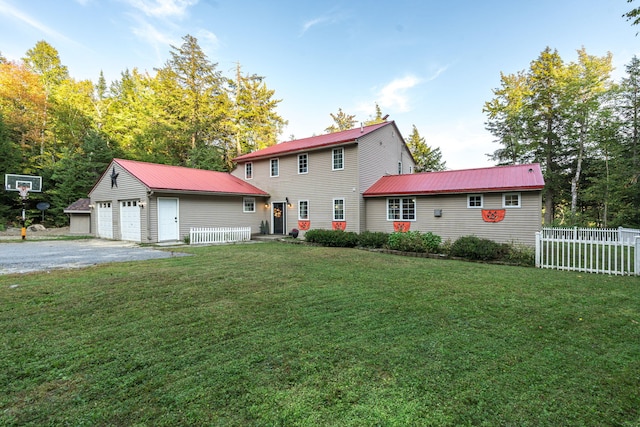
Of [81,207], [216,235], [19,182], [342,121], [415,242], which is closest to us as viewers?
[415,242]

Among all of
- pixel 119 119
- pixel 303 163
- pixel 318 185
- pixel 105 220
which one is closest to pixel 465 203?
pixel 318 185

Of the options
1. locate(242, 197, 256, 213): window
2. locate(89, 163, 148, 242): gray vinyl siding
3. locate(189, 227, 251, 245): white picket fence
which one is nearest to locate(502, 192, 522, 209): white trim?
locate(189, 227, 251, 245): white picket fence

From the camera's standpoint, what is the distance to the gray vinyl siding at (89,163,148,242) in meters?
13.3

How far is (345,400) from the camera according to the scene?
220cm

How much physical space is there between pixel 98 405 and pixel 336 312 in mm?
2795

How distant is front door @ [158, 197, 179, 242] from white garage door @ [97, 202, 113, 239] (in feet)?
14.3

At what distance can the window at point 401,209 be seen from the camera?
13477 millimetres

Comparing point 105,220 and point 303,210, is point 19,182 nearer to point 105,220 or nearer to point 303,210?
point 105,220

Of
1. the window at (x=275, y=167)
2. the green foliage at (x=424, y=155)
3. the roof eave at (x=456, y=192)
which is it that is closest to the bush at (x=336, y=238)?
the roof eave at (x=456, y=192)

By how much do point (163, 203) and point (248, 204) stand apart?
4.94 m

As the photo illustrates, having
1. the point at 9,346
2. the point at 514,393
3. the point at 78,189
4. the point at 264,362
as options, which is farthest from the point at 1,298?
the point at 78,189

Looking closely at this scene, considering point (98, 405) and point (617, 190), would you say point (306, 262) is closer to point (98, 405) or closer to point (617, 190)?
point (98, 405)

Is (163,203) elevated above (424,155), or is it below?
below

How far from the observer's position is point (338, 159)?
15.0 meters
